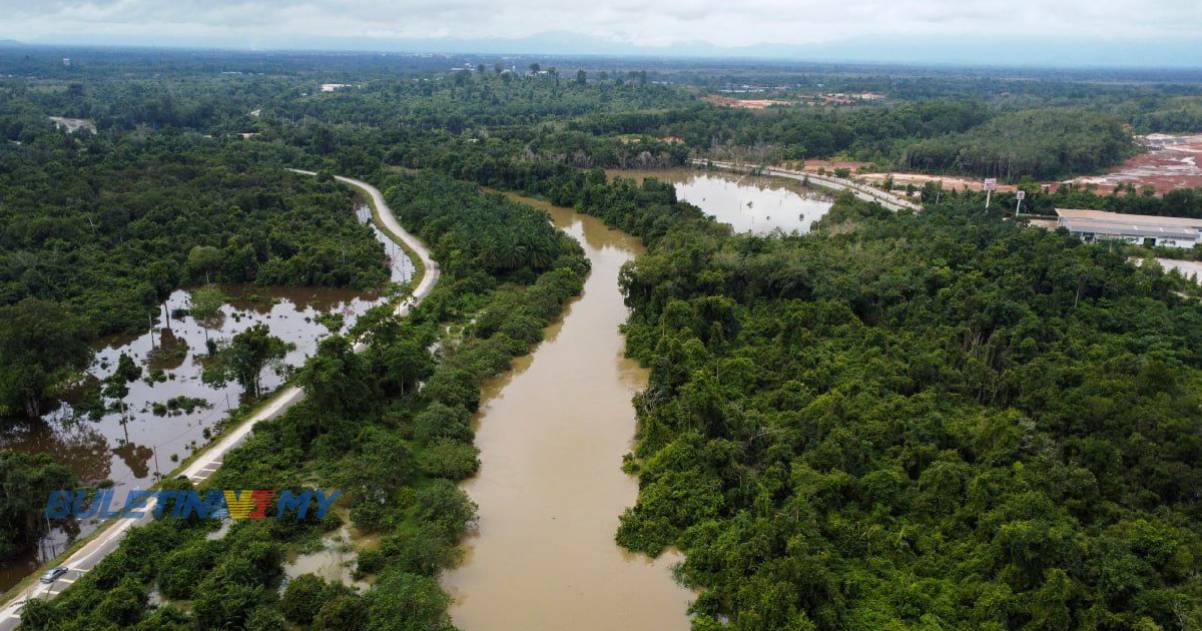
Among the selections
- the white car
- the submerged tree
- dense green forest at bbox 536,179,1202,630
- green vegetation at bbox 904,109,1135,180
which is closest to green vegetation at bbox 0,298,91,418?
the submerged tree

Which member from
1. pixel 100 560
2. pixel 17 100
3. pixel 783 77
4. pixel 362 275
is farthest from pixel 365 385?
pixel 783 77

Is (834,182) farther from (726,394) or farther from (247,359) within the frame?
(247,359)

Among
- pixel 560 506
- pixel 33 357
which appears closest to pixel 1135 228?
pixel 560 506

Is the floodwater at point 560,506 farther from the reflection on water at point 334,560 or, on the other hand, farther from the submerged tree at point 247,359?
the submerged tree at point 247,359

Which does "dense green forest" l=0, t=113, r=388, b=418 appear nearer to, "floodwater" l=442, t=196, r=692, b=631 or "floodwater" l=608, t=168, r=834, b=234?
"floodwater" l=442, t=196, r=692, b=631
